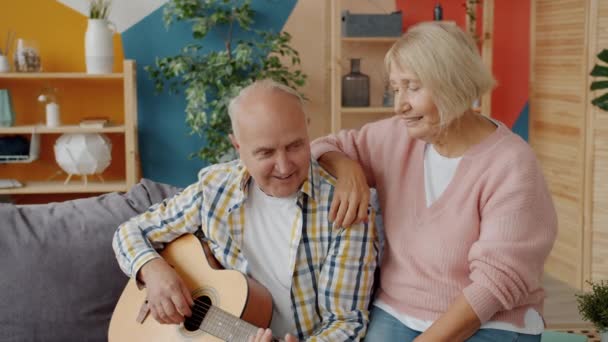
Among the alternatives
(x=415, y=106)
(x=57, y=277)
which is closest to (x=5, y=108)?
(x=57, y=277)

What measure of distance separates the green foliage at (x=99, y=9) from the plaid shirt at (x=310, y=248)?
289 centimetres

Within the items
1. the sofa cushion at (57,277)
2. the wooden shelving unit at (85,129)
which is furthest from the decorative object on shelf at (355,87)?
the sofa cushion at (57,277)

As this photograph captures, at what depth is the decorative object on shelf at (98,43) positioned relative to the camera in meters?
4.48

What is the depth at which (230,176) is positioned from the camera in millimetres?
1902

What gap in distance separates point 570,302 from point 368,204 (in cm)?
271

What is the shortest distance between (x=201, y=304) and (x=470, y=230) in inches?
24.6

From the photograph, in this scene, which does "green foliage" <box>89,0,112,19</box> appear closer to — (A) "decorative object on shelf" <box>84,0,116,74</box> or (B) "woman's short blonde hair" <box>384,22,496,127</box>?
(A) "decorative object on shelf" <box>84,0,116,74</box>

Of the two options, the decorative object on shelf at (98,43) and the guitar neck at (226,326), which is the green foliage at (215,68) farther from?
the guitar neck at (226,326)

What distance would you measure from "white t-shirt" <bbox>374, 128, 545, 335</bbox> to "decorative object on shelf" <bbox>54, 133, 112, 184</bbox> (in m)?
3.00

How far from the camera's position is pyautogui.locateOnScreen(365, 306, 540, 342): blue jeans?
170 centimetres

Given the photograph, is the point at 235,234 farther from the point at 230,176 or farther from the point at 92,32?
the point at 92,32

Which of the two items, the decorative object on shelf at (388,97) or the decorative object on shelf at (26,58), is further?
the decorative object on shelf at (388,97)

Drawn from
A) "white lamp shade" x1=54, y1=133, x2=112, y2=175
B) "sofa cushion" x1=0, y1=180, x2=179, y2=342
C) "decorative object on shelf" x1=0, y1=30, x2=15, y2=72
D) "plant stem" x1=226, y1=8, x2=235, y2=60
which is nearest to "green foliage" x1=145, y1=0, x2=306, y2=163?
"plant stem" x1=226, y1=8, x2=235, y2=60

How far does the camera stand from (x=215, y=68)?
178 inches
